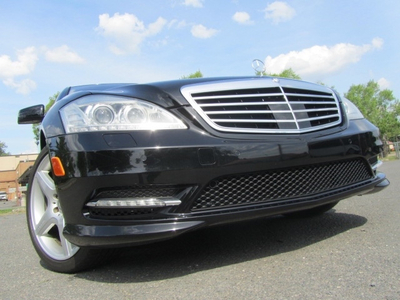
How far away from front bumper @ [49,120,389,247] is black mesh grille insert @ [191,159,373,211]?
0.05 ft

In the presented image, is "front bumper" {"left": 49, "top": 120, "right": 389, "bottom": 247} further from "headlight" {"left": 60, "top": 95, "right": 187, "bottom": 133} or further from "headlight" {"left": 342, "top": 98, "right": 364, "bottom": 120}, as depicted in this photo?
"headlight" {"left": 342, "top": 98, "right": 364, "bottom": 120}

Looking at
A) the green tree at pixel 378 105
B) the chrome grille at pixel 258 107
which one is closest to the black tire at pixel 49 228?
the chrome grille at pixel 258 107

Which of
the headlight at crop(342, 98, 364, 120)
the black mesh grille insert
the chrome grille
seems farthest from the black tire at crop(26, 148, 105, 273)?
the headlight at crop(342, 98, 364, 120)

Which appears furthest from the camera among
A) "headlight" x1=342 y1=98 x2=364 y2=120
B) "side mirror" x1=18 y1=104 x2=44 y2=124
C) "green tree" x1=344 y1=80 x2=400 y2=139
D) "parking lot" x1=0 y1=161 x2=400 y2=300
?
"green tree" x1=344 y1=80 x2=400 y2=139

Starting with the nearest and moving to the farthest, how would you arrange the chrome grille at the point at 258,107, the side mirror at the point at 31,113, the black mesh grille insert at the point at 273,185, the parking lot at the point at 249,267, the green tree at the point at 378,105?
1. the parking lot at the point at 249,267
2. the black mesh grille insert at the point at 273,185
3. the chrome grille at the point at 258,107
4. the side mirror at the point at 31,113
5. the green tree at the point at 378,105

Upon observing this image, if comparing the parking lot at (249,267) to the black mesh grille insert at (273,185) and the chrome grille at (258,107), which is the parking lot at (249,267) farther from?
the chrome grille at (258,107)

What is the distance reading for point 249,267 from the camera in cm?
215

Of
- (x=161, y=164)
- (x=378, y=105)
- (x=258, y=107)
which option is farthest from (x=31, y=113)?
(x=378, y=105)

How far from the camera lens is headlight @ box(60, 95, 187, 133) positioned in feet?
6.87

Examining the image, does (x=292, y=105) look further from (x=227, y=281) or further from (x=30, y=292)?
(x=30, y=292)

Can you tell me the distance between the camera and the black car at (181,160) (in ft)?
6.63

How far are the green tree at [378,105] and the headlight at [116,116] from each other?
60814 mm

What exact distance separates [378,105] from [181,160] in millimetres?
68508

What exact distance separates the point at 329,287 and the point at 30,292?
5.27 ft
